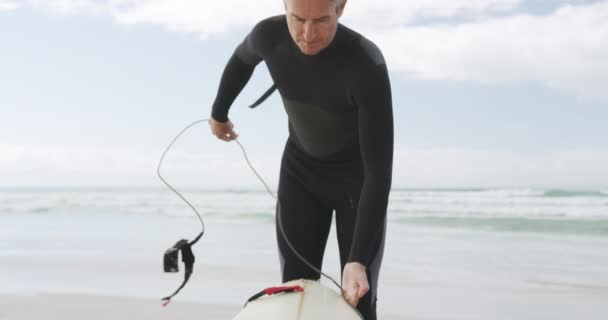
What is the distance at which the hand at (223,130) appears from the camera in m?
2.32

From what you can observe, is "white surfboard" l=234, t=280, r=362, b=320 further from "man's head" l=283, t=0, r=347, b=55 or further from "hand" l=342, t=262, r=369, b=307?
"man's head" l=283, t=0, r=347, b=55

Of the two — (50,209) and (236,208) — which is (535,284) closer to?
(236,208)

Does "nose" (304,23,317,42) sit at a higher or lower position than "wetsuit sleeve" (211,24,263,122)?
higher

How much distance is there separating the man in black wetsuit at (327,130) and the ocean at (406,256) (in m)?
2.41

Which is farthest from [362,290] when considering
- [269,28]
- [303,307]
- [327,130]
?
[269,28]

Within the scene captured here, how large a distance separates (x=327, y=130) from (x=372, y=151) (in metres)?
0.25

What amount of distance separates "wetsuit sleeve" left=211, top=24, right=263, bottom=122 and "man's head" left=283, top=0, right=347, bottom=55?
1.17 ft

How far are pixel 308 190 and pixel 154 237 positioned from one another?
6940 millimetres

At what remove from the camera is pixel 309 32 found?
69.0 inches

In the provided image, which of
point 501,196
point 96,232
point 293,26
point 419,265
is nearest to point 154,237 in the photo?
point 96,232

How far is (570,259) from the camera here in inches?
268

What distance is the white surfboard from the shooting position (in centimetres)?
162

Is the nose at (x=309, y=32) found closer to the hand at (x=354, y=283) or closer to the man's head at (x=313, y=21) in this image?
the man's head at (x=313, y=21)

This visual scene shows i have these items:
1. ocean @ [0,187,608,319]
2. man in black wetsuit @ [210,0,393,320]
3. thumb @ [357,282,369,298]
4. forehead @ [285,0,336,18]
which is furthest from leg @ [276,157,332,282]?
ocean @ [0,187,608,319]
